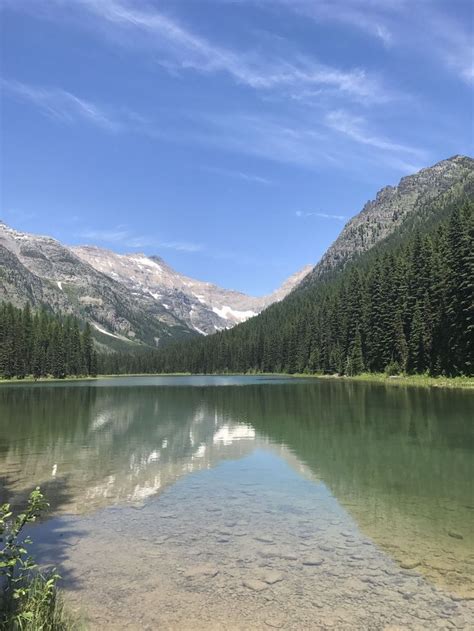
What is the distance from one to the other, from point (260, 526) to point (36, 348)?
17498 centimetres

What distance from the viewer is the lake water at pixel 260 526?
10398 millimetres

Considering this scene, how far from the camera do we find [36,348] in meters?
174

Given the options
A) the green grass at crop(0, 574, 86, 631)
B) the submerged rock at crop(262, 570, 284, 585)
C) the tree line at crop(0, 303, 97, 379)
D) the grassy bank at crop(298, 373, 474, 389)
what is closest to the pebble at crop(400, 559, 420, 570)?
the submerged rock at crop(262, 570, 284, 585)

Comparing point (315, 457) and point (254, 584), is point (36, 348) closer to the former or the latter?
point (315, 457)

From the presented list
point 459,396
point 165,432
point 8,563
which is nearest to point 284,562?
point 8,563

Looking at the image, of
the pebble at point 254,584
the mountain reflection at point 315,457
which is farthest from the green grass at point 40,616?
the mountain reflection at point 315,457

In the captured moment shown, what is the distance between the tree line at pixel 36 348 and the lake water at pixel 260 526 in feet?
458

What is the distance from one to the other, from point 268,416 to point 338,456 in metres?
21.2

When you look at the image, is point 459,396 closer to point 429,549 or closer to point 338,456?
point 338,456

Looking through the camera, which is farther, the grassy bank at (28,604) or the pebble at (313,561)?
the pebble at (313,561)

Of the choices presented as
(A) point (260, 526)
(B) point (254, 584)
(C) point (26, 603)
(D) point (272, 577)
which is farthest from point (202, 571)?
(C) point (26, 603)

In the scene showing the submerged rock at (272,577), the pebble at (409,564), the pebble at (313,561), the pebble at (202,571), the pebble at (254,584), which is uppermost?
the pebble at (409,564)

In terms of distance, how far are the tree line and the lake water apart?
13959 centimetres

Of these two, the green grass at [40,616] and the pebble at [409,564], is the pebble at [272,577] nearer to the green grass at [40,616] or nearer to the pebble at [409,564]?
the pebble at [409,564]
